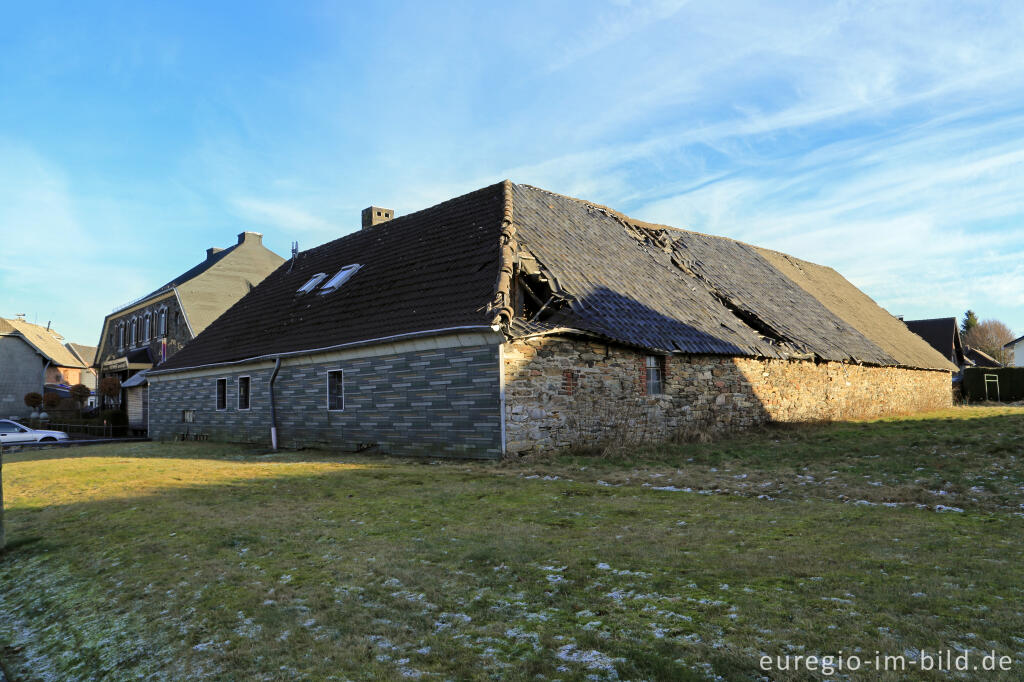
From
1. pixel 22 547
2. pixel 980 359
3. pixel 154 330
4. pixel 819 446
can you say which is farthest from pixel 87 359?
pixel 980 359

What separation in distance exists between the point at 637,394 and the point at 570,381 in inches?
83.0

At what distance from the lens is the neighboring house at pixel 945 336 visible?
162ft

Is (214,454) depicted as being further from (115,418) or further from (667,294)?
Result: (115,418)

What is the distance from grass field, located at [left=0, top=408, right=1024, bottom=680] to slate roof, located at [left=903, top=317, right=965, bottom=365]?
46.0 metres

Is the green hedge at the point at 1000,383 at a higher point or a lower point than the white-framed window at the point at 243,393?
lower

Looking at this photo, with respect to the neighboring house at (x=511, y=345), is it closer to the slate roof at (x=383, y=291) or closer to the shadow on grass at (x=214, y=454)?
the slate roof at (x=383, y=291)

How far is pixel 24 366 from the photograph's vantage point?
46.3 metres

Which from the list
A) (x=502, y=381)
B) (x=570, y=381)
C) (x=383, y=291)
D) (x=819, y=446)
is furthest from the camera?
(x=383, y=291)

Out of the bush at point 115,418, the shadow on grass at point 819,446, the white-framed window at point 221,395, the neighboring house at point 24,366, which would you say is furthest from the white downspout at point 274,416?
the neighboring house at point 24,366

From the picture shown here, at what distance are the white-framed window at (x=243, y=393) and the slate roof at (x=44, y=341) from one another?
34.9 metres

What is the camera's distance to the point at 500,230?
16422 mm

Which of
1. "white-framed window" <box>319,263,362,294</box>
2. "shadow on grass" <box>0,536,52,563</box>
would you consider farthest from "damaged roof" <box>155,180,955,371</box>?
"shadow on grass" <box>0,536,52,563</box>

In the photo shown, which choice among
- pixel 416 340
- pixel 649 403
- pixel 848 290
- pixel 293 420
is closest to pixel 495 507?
pixel 416 340

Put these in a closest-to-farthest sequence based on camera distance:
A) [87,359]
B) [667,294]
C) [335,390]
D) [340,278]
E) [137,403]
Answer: [335,390] → [667,294] → [340,278] → [137,403] → [87,359]
